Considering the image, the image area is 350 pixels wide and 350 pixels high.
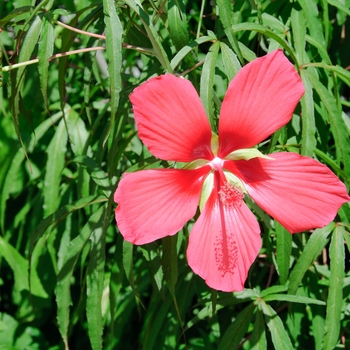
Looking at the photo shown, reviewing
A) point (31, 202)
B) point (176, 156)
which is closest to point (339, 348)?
point (176, 156)

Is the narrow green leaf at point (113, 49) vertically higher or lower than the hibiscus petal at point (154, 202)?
higher

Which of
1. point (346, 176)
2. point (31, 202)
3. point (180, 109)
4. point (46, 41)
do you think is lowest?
point (31, 202)

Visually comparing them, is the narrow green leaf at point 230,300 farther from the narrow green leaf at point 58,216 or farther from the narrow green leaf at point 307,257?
the narrow green leaf at point 58,216

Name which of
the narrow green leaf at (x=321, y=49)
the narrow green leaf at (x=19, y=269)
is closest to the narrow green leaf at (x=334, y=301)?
the narrow green leaf at (x=321, y=49)

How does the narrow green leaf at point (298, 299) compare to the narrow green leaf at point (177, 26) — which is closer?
the narrow green leaf at point (177, 26)

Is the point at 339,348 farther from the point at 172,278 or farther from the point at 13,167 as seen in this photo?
the point at 13,167

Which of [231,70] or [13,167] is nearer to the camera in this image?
[231,70]

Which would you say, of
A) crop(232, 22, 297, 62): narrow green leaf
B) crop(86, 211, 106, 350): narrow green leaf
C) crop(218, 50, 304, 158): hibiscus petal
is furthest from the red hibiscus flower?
crop(86, 211, 106, 350): narrow green leaf
